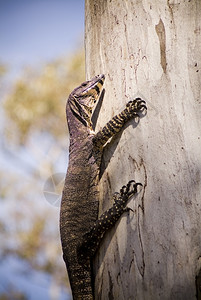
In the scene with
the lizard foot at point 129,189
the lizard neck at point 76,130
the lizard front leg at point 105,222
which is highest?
the lizard neck at point 76,130

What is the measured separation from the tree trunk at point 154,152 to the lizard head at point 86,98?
0.11 m

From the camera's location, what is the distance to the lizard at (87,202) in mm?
2258

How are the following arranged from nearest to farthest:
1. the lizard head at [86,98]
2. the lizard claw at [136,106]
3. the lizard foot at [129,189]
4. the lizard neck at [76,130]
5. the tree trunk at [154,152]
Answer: the tree trunk at [154,152]
the lizard foot at [129,189]
the lizard claw at [136,106]
the lizard head at [86,98]
the lizard neck at [76,130]

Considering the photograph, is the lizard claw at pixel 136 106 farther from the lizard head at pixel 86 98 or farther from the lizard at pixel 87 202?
the lizard head at pixel 86 98

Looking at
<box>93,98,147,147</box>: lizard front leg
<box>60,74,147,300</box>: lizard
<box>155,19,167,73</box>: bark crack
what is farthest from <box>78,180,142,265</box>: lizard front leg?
<box>155,19,167,73</box>: bark crack

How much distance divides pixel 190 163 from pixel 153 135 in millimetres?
311

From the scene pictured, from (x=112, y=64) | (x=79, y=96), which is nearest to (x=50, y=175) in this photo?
(x=79, y=96)

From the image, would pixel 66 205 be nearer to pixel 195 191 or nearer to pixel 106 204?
pixel 106 204

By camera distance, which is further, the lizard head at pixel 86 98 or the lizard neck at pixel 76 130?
the lizard neck at pixel 76 130

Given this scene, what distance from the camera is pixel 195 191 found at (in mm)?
1914

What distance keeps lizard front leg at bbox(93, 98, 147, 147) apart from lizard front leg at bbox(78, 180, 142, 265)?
0.45 meters

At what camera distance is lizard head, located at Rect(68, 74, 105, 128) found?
266 centimetres

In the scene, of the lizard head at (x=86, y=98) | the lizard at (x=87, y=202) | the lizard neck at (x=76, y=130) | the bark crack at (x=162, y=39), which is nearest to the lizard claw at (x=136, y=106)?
the lizard at (x=87, y=202)

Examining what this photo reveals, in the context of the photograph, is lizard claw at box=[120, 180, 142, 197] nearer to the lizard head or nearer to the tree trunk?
the tree trunk
